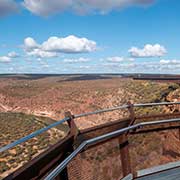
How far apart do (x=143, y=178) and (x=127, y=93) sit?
149 ft

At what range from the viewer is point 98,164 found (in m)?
3.83

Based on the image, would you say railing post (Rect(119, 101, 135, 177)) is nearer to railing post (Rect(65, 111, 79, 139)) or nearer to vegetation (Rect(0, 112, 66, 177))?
railing post (Rect(65, 111, 79, 139))

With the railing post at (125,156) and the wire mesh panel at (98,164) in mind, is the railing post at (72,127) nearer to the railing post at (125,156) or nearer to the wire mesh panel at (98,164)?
the wire mesh panel at (98,164)

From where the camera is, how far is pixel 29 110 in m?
63.8

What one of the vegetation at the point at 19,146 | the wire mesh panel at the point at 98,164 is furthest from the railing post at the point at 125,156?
the vegetation at the point at 19,146

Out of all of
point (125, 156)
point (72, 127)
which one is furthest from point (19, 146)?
point (72, 127)

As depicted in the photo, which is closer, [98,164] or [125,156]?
[98,164]

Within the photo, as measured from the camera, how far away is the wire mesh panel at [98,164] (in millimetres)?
3312

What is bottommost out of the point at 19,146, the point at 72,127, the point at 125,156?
the point at 19,146

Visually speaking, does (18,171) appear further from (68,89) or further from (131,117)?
(68,89)

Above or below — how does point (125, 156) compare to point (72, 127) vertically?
below

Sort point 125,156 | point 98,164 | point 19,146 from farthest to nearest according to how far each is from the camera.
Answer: point 19,146, point 125,156, point 98,164

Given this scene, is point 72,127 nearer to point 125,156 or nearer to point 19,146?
point 125,156

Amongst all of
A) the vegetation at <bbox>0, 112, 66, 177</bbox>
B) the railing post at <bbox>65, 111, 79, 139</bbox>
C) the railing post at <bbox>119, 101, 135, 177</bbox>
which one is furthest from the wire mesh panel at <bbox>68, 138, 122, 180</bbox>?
the vegetation at <bbox>0, 112, 66, 177</bbox>
